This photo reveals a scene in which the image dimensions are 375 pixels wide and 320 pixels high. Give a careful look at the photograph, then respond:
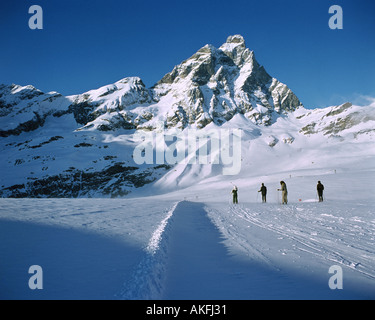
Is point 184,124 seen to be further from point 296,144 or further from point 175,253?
point 175,253

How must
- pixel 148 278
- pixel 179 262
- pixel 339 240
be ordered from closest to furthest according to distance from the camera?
pixel 148 278, pixel 179 262, pixel 339 240

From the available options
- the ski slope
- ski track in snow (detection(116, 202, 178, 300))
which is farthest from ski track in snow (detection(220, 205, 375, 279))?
ski track in snow (detection(116, 202, 178, 300))

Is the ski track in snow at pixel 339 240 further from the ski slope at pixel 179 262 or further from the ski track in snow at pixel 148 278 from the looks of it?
the ski track in snow at pixel 148 278

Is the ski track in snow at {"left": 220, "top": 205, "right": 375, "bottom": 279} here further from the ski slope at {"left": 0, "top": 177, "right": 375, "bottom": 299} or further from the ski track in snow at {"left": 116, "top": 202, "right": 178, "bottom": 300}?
the ski track in snow at {"left": 116, "top": 202, "right": 178, "bottom": 300}

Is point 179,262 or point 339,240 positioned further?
point 339,240

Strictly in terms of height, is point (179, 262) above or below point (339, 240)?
above

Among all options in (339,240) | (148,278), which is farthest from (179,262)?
(339,240)

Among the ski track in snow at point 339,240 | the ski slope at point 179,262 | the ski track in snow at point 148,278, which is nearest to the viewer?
the ski track in snow at point 148,278

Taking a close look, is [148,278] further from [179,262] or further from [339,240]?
[339,240]

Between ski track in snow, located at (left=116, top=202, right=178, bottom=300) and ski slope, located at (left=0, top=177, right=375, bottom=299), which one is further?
ski slope, located at (left=0, top=177, right=375, bottom=299)

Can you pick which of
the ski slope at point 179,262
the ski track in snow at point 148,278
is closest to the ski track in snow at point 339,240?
the ski slope at point 179,262

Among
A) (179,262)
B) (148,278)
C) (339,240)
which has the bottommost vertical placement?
(339,240)
